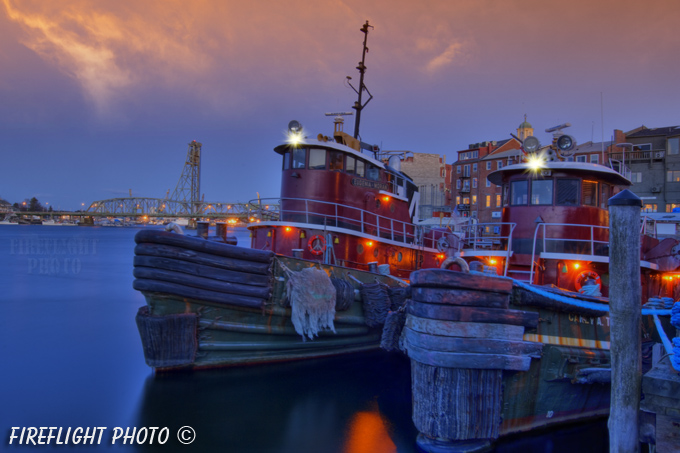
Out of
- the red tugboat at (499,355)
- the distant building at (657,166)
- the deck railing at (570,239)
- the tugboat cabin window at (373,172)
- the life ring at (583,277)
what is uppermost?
→ the distant building at (657,166)

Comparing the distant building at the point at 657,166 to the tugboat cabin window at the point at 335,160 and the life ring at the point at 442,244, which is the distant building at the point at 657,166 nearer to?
the life ring at the point at 442,244

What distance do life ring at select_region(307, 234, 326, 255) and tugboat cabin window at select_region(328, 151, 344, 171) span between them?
7.82 feet

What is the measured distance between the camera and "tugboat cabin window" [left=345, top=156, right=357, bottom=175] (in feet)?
43.6

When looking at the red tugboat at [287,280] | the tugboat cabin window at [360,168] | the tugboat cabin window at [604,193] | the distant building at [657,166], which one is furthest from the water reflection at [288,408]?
the distant building at [657,166]

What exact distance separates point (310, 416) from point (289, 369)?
2.14 meters

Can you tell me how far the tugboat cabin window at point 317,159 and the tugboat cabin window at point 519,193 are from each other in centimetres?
526

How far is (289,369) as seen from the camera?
35.2 ft

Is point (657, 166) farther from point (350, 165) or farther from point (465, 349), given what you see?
point (465, 349)

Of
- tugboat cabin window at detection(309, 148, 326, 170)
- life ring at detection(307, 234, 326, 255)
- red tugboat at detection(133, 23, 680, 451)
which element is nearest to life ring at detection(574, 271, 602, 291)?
red tugboat at detection(133, 23, 680, 451)

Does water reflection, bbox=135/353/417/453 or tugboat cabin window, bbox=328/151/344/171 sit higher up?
tugboat cabin window, bbox=328/151/344/171

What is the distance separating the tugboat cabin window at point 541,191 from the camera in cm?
1042

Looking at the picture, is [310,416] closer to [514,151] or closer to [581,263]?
[581,263]

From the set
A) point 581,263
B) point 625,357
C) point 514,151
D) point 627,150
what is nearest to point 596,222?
point 581,263

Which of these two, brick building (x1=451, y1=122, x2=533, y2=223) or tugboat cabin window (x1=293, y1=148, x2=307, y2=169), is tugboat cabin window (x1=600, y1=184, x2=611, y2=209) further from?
brick building (x1=451, y1=122, x2=533, y2=223)
